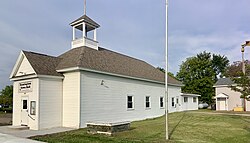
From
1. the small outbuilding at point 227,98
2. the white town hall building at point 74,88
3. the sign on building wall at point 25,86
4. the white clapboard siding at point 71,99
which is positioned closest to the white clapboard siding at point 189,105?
the small outbuilding at point 227,98

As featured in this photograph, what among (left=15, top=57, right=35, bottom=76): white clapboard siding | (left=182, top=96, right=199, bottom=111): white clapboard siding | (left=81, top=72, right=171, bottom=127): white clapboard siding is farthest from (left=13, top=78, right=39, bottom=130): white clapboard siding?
(left=182, top=96, right=199, bottom=111): white clapboard siding

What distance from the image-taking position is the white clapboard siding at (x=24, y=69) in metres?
16.6

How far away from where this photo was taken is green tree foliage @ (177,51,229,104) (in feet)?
158

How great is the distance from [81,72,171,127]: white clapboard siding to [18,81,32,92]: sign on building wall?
13.0 ft

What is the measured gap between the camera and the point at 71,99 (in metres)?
16.1

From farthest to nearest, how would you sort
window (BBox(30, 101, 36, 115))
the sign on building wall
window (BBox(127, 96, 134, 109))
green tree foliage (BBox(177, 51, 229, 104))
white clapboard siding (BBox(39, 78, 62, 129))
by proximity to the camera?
green tree foliage (BBox(177, 51, 229, 104)) < window (BBox(127, 96, 134, 109)) < the sign on building wall < window (BBox(30, 101, 36, 115)) < white clapboard siding (BBox(39, 78, 62, 129))

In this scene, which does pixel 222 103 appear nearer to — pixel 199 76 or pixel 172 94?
pixel 172 94

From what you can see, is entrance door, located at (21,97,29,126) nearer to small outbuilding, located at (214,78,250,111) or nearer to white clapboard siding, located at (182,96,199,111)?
white clapboard siding, located at (182,96,199,111)

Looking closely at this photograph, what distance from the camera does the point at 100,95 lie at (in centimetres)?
1730

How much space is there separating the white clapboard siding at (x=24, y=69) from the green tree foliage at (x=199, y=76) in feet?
129

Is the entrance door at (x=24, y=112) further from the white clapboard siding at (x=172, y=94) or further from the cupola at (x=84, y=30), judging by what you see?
the white clapboard siding at (x=172, y=94)

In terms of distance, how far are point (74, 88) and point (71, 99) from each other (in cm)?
85

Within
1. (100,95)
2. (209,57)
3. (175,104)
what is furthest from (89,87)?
(209,57)

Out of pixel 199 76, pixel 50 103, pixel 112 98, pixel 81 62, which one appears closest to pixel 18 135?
pixel 50 103
